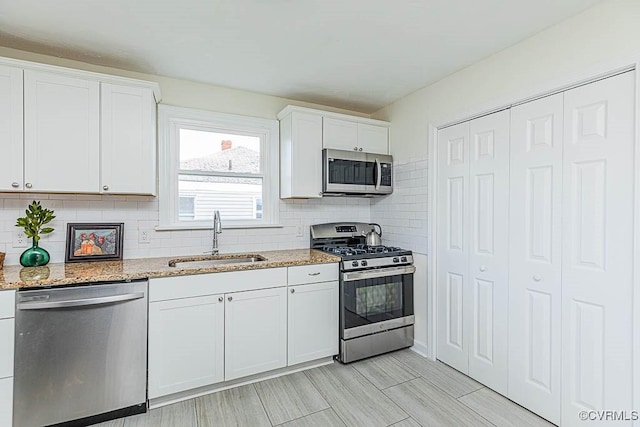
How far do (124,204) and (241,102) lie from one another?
1.36 m

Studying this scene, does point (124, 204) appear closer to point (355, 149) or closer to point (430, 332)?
point (355, 149)

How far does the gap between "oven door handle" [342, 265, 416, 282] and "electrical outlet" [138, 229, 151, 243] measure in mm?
1649

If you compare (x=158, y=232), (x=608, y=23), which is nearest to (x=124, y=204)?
(x=158, y=232)

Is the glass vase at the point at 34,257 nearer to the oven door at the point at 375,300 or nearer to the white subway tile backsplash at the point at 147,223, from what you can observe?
the white subway tile backsplash at the point at 147,223

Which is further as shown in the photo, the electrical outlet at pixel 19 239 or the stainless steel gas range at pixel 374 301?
the stainless steel gas range at pixel 374 301

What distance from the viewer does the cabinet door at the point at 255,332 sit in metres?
2.32

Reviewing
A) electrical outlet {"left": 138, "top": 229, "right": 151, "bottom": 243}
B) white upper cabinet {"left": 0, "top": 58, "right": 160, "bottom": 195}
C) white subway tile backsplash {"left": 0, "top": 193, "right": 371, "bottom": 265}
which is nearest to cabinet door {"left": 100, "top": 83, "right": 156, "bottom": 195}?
white upper cabinet {"left": 0, "top": 58, "right": 160, "bottom": 195}

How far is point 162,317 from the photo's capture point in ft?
6.93

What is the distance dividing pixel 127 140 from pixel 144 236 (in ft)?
2.59

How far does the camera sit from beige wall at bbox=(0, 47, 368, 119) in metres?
2.49

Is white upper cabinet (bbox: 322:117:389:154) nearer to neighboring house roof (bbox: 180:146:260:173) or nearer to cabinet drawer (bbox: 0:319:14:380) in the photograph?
neighboring house roof (bbox: 180:146:260:173)

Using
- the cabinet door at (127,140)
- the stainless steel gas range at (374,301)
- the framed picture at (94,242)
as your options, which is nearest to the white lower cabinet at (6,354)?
the framed picture at (94,242)

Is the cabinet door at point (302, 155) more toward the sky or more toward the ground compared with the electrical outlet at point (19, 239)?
more toward the sky

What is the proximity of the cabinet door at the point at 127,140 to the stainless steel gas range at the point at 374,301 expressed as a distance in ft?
5.56
